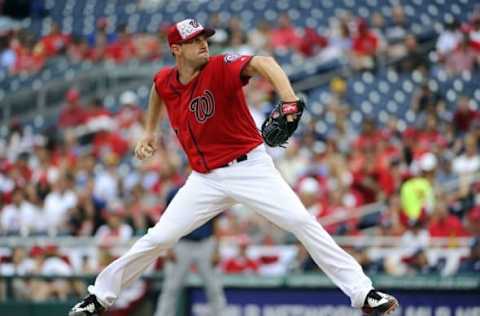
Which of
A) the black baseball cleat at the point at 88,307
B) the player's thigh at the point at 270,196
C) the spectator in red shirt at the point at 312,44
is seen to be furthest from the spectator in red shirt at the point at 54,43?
the player's thigh at the point at 270,196

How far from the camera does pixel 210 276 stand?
988 centimetres

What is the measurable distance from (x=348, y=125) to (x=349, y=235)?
8.96 ft

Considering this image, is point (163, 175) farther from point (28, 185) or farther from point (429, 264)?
point (429, 264)

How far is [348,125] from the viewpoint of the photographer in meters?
14.1

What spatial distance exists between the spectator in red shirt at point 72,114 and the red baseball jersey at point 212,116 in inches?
380

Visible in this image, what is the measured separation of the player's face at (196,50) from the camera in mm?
7031

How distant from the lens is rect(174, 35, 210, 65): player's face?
703 centimetres

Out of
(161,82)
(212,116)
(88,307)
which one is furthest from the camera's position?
(161,82)

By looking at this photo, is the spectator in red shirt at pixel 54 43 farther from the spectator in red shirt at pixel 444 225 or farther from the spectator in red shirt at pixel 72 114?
the spectator in red shirt at pixel 444 225

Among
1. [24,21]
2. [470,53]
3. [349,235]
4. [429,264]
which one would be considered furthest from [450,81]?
[24,21]

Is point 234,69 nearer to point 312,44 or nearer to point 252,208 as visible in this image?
point 252,208

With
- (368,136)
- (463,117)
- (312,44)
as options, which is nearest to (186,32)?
(368,136)

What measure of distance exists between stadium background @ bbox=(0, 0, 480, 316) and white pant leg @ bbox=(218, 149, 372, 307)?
9.64 feet

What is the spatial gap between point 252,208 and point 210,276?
113 inches
